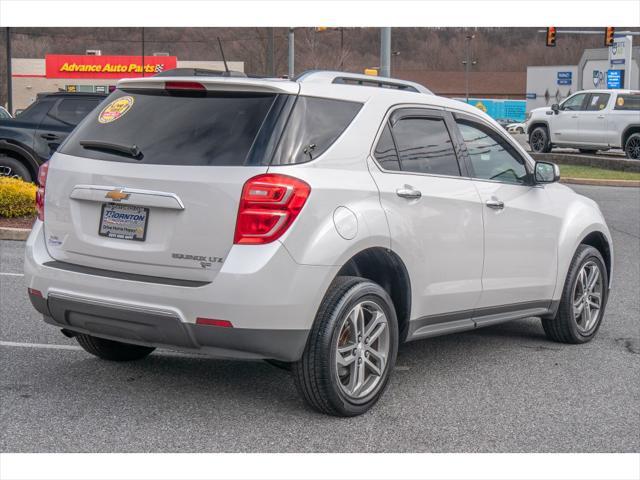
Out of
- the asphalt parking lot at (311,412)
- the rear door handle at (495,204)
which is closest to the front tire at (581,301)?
the asphalt parking lot at (311,412)

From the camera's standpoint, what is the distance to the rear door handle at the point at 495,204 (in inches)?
247

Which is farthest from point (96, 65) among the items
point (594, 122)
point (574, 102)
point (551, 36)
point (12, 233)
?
point (12, 233)

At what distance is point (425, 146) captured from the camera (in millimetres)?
5934

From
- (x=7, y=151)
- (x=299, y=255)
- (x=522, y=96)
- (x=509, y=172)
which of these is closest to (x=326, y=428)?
(x=299, y=255)

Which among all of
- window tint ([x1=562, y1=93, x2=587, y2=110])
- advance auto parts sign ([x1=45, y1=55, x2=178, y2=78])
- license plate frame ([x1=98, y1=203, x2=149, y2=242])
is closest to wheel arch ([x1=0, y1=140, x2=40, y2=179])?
license plate frame ([x1=98, y1=203, x2=149, y2=242])

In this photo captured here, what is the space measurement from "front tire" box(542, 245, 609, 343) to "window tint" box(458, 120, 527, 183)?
0.90 m

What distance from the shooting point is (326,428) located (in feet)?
16.5

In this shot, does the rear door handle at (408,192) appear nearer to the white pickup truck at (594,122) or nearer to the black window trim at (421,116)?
the black window trim at (421,116)

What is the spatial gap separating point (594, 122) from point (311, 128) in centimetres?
2464

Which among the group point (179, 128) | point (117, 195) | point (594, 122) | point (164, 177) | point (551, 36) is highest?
point (551, 36)

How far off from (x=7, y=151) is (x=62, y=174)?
10324 mm

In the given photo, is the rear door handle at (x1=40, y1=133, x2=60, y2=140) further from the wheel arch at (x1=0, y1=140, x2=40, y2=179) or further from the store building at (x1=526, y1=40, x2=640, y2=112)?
the store building at (x1=526, y1=40, x2=640, y2=112)

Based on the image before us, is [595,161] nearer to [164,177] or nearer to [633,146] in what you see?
[633,146]

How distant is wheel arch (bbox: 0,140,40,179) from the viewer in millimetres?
14836
